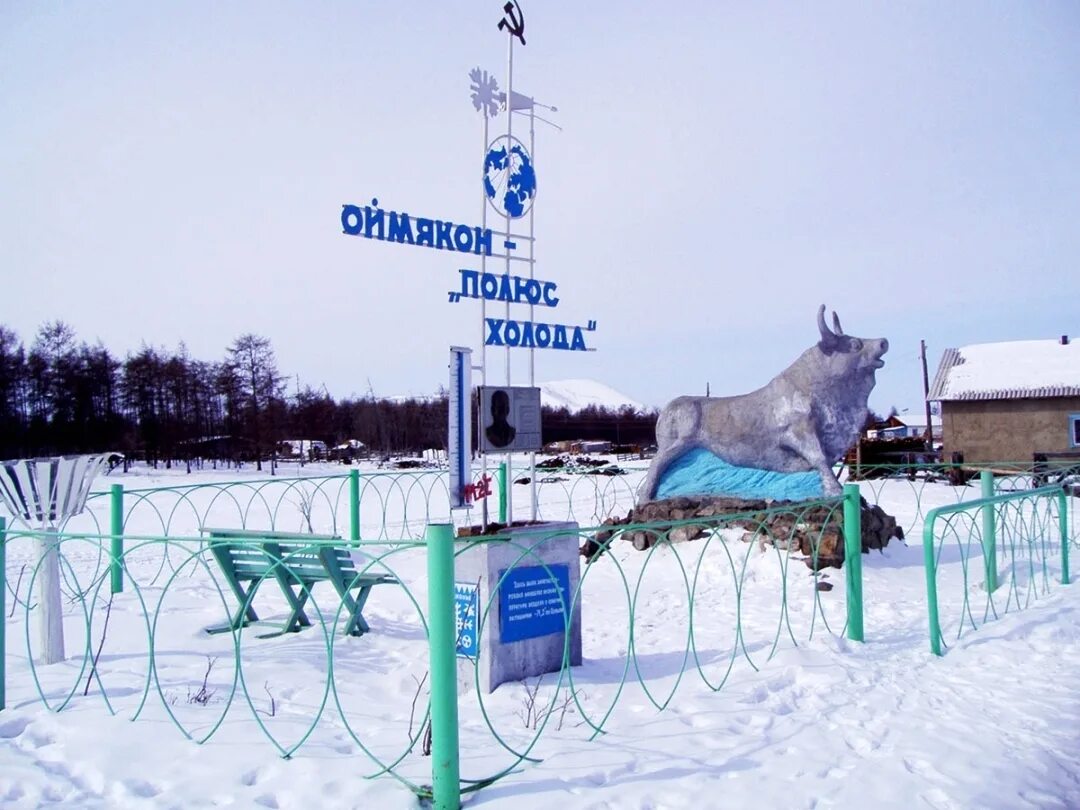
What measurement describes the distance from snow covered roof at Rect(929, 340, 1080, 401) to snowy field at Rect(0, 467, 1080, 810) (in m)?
18.8

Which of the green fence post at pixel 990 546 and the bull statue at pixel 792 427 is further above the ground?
A: the bull statue at pixel 792 427

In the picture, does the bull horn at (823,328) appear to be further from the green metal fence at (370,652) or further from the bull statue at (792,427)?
the green metal fence at (370,652)

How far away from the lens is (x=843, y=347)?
31.6 ft

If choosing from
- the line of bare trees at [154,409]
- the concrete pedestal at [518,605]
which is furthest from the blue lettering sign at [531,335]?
the line of bare trees at [154,409]

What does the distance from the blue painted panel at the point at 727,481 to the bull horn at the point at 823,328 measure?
1577mm

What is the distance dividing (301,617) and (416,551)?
3.70 metres

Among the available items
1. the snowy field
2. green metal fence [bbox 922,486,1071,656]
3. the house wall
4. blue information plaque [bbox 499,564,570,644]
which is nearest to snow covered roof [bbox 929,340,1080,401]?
the house wall

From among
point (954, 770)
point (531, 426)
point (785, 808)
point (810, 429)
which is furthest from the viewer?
point (810, 429)

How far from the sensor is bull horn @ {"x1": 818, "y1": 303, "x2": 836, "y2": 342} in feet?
31.4

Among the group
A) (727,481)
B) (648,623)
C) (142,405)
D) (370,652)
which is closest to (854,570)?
(648,623)

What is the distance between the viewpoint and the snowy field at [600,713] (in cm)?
343

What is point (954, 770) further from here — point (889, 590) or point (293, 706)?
point (889, 590)

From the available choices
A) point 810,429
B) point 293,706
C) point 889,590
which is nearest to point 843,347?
point 810,429

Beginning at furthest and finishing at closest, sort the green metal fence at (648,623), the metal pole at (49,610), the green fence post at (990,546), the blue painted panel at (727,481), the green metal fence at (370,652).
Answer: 1. the blue painted panel at (727,481)
2. the green fence post at (990,546)
3. the metal pole at (49,610)
4. the green metal fence at (370,652)
5. the green metal fence at (648,623)
